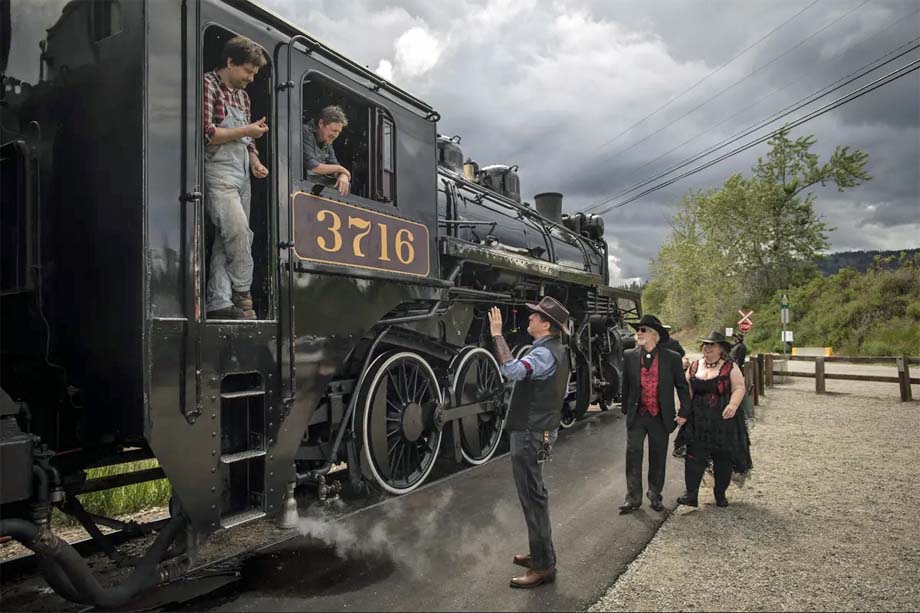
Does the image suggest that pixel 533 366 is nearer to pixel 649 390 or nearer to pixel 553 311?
pixel 553 311

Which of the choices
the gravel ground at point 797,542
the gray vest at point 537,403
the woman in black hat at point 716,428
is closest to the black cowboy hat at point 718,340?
the woman in black hat at point 716,428

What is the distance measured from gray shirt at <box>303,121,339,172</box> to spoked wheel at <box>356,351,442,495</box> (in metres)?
1.51

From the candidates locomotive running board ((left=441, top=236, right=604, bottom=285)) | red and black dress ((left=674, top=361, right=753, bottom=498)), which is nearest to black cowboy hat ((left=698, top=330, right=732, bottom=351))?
red and black dress ((left=674, top=361, right=753, bottom=498))

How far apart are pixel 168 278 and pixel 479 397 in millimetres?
3539

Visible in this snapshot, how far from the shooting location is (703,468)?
4762 mm

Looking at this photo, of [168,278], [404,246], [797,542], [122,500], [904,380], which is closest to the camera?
[168,278]

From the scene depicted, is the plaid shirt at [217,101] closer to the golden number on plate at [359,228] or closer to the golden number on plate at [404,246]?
the golden number on plate at [359,228]

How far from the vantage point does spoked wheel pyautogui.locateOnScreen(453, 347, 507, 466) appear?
559 centimetres

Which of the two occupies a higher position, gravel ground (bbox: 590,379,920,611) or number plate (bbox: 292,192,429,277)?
number plate (bbox: 292,192,429,277)

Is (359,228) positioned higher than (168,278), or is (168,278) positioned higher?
(359,228)

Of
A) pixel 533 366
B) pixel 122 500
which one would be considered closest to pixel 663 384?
pixel 533 366

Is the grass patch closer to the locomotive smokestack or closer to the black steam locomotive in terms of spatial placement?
the black steam locomotive

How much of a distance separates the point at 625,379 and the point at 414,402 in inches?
69.9

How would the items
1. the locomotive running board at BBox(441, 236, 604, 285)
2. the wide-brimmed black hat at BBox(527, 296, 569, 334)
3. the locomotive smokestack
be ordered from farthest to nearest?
1. the locomotive smokestack
2. the locomotive running board at BBox(441, 236, 604, 285)
3. the wide-brimmed black hat at BBox(527, 296, 569, 334)
